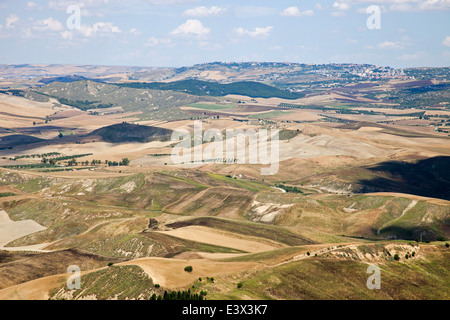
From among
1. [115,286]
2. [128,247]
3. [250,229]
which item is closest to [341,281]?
[115,286]

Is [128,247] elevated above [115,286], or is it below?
below

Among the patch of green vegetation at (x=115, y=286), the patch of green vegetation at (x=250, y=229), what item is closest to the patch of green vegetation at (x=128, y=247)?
the patch of green vegetation at (x=250, y=229)

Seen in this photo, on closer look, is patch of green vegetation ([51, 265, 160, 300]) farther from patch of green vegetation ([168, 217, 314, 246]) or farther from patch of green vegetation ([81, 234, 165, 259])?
patch of green vegetation ([168, 217, 314, 246])

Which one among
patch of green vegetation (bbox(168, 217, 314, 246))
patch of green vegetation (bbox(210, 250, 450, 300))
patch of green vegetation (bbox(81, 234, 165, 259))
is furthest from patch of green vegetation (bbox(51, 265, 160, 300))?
patch of green vegetation (bbox(168, 217, 314, 246))

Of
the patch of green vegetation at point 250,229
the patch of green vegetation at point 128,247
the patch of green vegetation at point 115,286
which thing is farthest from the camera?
the patch of green vegetation at point 250,229

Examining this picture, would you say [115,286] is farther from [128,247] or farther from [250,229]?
[250,229]

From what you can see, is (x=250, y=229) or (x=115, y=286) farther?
(x=250, y=229)

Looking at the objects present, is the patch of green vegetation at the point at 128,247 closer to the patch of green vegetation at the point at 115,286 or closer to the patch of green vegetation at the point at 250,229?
the patch of green vegetation at the point at 250,229

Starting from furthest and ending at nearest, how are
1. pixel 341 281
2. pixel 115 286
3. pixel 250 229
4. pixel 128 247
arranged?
pixel 250 229, pixel 128 247, pixel 341 281, pixel 115 286

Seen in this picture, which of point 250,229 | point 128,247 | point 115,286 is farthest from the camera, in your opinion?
point 250,229
